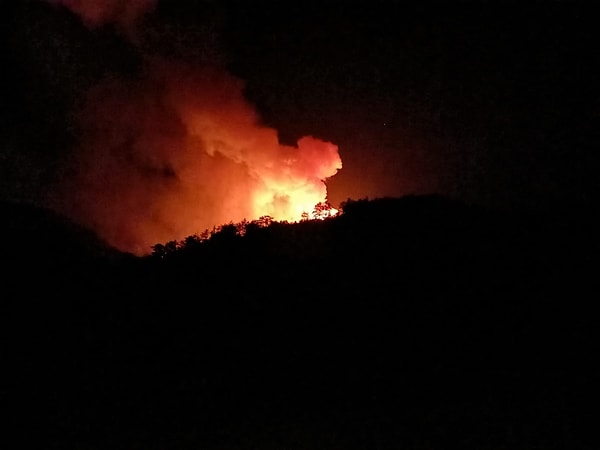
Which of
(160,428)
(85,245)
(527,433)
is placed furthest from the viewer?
(85,245)

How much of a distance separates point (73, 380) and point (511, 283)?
6.86 meters

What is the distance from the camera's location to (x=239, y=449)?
25.4 feet

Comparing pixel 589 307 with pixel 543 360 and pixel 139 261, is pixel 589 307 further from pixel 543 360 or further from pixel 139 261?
pixel 139 261

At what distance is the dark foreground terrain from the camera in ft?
27.2

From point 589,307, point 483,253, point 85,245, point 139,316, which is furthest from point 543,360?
point 85,245

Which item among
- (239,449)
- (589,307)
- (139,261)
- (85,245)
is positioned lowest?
(239,449)

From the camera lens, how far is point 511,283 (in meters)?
10.2

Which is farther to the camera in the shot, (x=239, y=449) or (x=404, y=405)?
(x=404, y=405)

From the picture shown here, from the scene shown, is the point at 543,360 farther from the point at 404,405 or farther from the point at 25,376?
the point at 25,376

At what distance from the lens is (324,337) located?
387 inches

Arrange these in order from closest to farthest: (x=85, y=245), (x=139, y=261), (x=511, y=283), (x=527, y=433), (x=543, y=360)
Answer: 1. (x=527, y=433)
2. (x=543, y=360)
3. (x=511, y=283)
4. (x=139, y=261)
5. (x=85, y=245)

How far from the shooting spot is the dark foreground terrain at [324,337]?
27.2 ft

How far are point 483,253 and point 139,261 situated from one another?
616 centimetres

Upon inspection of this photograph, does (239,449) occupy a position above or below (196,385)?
below
